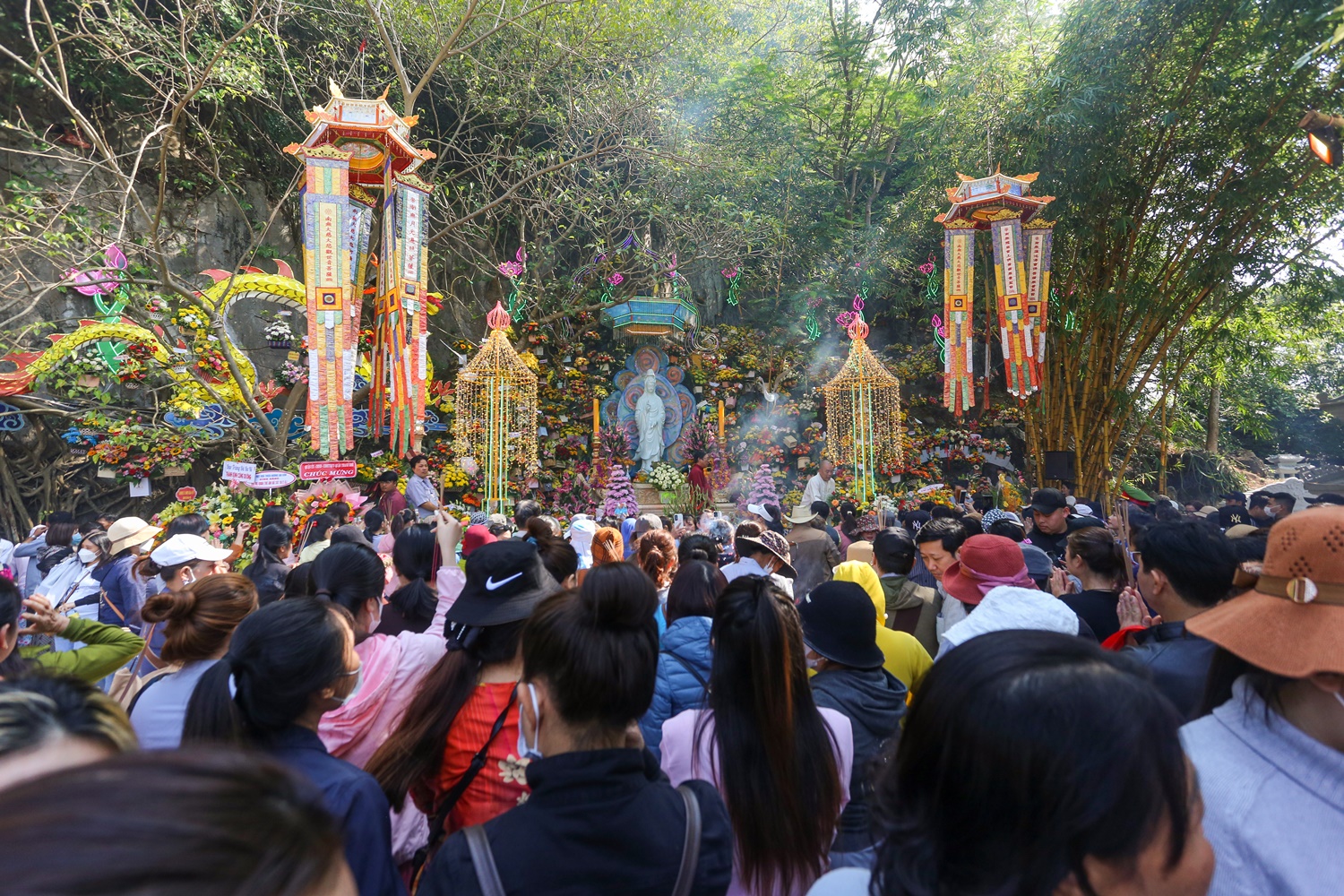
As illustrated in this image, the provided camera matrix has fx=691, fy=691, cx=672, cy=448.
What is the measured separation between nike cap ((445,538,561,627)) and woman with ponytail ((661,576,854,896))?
1.57ft

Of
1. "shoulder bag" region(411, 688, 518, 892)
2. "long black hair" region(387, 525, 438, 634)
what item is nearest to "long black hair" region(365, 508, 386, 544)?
"long black hair" region(387, 525, 438, 634)

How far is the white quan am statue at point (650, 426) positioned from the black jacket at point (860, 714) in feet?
32.0

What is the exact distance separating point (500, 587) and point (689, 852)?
82 cm

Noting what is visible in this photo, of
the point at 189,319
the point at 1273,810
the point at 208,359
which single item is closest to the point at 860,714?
the point at 1273,810

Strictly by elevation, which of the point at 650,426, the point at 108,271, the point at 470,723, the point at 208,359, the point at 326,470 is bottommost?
the point at 470,723

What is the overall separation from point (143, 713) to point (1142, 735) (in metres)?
2.14

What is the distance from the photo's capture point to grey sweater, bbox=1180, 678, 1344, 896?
0.91 m

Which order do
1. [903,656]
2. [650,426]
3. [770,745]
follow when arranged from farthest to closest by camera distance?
[650,426] → [903,656] → [770,745]

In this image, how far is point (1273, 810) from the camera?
953 mm

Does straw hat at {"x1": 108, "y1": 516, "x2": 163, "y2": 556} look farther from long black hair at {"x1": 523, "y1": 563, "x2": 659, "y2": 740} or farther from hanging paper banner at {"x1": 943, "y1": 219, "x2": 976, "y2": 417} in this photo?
hanging paper banner at {"x1": 943, "y1": 219, "x2": 976, "y2": 417}

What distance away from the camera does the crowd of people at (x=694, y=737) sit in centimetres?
54

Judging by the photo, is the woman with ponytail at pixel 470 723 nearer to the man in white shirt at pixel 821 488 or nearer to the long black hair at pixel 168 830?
the long black hair at pixel 168 830

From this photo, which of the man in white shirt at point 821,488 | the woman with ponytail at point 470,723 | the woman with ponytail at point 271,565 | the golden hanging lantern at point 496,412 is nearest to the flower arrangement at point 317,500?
the golden hanging lantern at point 496,412

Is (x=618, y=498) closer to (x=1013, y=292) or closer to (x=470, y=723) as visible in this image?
(x=1013, y=292)
